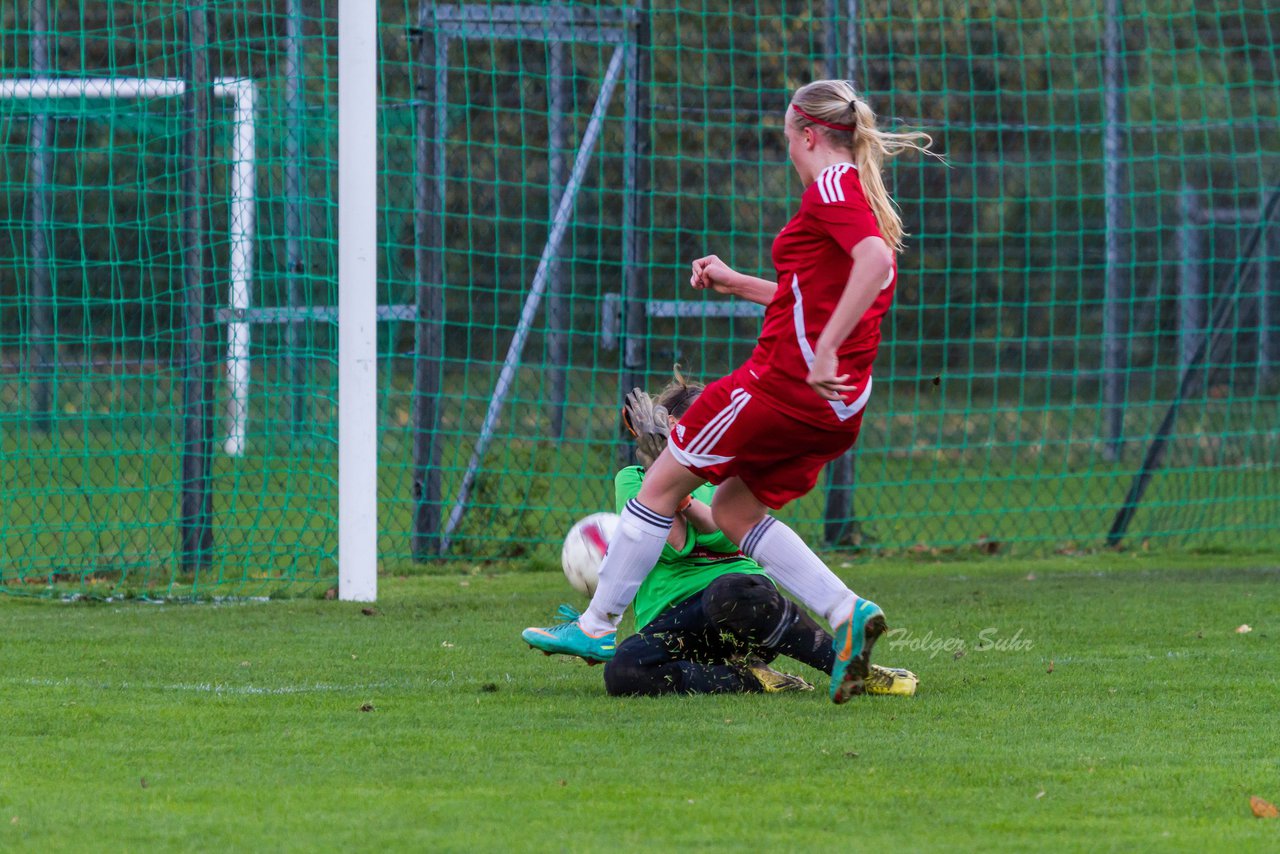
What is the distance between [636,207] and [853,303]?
14.4 ft

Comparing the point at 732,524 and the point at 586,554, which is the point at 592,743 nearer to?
the point at 732,524

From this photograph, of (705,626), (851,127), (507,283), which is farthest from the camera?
(507,283)

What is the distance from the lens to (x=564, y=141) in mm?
9523

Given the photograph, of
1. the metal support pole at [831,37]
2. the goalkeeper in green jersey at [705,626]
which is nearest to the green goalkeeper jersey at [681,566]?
the goalkeeper in green jersey at [705,626]

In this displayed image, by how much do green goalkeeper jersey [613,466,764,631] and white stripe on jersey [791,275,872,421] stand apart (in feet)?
1.99

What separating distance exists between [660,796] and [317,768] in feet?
2.54

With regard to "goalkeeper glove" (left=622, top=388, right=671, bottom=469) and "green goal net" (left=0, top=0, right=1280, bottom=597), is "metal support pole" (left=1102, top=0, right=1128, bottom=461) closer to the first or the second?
"green goal net" (left=0, top=0, right=1280, bottom=597)

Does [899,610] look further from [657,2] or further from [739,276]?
[657,2]

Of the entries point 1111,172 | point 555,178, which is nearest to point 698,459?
point 555,178

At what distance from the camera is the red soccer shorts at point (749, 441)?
4.02 meters

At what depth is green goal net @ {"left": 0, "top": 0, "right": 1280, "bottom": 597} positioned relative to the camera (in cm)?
751

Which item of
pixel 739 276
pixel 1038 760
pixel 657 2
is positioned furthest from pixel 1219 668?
pixel 657 2

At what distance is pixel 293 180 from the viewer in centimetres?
790

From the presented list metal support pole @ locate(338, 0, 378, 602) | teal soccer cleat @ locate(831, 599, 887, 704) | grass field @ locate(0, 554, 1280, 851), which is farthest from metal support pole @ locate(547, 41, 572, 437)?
teal soccer cleat @ locate(831, 599, 887, 704)
